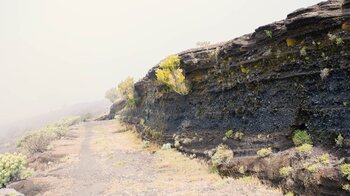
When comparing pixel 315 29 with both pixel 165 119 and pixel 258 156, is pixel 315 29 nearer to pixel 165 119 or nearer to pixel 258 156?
pixel 258 156

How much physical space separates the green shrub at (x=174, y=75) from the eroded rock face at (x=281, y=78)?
95cm

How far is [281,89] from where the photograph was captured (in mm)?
15547

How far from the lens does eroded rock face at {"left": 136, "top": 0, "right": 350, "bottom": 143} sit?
42.8ft

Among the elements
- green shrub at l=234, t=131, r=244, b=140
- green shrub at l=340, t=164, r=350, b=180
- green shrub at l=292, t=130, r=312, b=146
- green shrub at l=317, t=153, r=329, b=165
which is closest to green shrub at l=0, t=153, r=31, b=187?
green shrub at l=234, t=131, r=244, b=140

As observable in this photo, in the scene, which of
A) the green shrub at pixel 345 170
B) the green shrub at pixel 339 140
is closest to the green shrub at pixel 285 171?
the green shrub at pixel 339 140

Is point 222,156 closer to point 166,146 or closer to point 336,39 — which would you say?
point 336,39

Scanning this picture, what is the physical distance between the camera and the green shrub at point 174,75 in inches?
949

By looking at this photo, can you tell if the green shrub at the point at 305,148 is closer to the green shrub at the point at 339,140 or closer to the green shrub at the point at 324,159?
the green shrub at the point at 324,159

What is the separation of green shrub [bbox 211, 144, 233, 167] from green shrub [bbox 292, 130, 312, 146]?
4.11m

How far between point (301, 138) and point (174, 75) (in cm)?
1319

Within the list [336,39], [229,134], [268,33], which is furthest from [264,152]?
[268,33]

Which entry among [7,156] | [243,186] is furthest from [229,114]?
[7,156]

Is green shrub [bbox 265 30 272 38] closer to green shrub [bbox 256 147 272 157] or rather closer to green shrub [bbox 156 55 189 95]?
green shrub [bbox 256 147 272 157]

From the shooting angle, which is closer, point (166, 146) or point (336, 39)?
point (336, 39)
